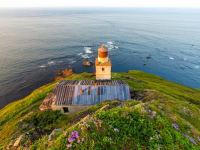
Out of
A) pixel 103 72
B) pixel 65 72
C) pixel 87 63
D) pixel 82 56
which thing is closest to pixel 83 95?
pixel 103 72

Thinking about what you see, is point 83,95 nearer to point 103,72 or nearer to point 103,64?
point 103,72

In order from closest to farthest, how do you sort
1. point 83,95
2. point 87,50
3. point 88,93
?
point 83,95 < point 88,93 < point 87,50

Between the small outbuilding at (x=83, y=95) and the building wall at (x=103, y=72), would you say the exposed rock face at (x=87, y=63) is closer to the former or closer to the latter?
the building wall at (x=103, y=72)

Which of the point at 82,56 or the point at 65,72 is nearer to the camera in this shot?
the point at 65,72

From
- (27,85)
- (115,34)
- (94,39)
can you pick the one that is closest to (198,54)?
(115,34)

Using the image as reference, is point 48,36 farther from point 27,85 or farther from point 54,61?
point 27,85

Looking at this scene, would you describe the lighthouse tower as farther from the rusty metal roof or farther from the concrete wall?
the concrete wall

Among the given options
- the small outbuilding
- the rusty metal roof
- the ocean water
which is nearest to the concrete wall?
the small outbuilding
